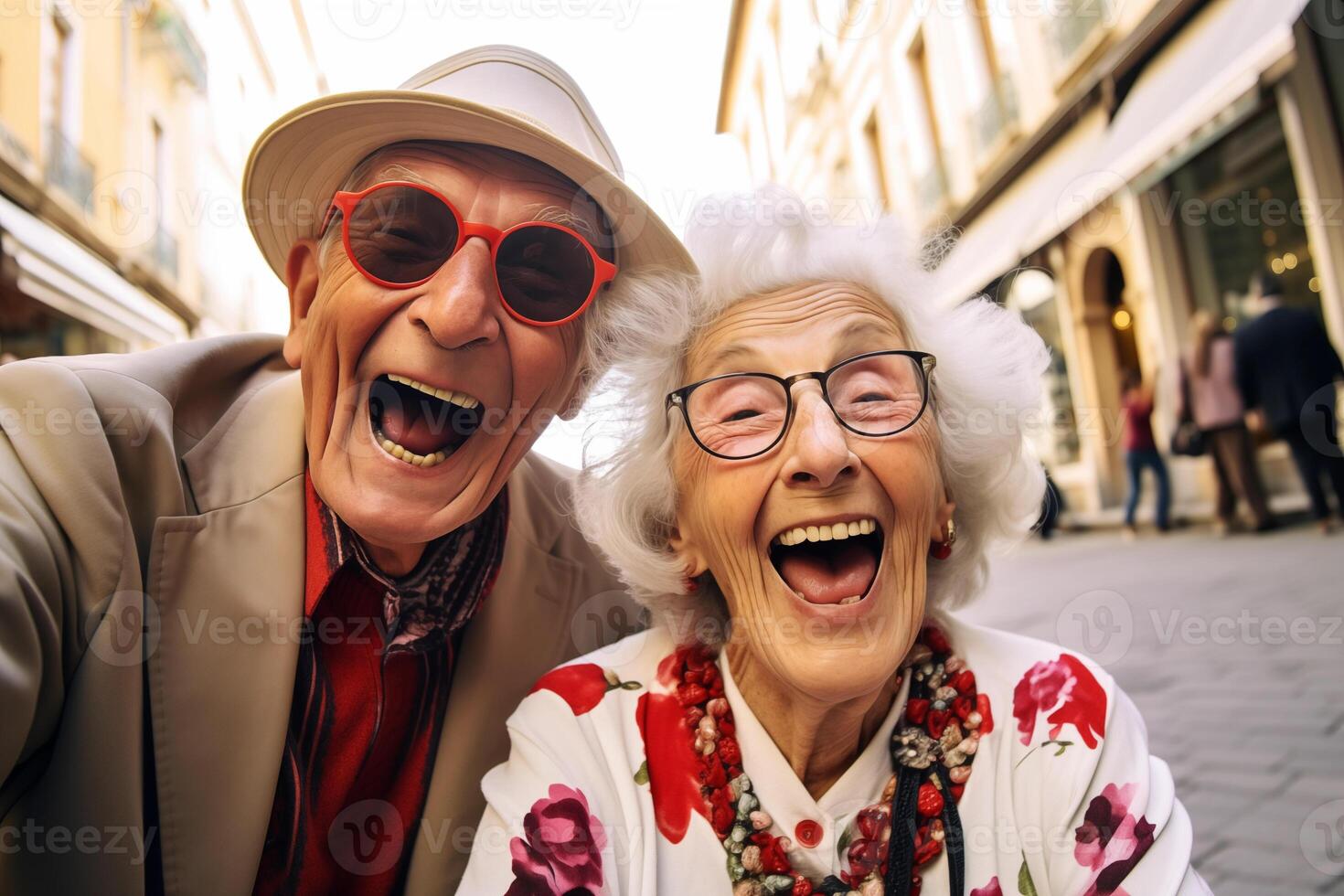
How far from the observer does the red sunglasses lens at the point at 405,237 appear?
1.56 meters

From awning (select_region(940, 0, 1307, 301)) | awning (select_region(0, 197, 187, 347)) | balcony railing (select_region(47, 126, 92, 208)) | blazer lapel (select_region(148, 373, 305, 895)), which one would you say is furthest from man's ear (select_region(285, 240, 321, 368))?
balcony railing (select_region(47, 126, 92, 208))

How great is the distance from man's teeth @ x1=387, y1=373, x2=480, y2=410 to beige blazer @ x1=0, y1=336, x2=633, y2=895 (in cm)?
37

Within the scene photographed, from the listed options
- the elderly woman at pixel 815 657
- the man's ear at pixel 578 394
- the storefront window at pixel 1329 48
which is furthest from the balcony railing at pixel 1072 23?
the man's ear at pixel 578 394

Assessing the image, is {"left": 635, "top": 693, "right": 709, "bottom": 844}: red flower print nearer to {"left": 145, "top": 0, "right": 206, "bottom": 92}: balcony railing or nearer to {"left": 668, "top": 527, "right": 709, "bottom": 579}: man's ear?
{"left": 668, "top": 527, "right": 709, "bottom": 579}: man's ear

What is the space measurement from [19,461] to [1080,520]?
12.9 m

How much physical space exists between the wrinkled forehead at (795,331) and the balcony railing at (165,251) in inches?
599

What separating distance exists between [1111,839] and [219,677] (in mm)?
1649

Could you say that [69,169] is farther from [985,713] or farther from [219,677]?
[985,713]

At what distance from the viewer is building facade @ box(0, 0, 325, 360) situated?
302 inches

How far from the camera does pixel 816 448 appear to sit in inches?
55.2

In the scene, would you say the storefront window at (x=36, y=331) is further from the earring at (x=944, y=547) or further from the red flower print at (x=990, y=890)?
the red flower print at (x=990, y=890)

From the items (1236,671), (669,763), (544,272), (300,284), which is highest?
(300,284)

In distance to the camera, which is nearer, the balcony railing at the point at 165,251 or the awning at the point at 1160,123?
the awning at the point at 1160,123

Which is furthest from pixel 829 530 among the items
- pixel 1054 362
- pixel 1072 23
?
A: pixel 1054 362
